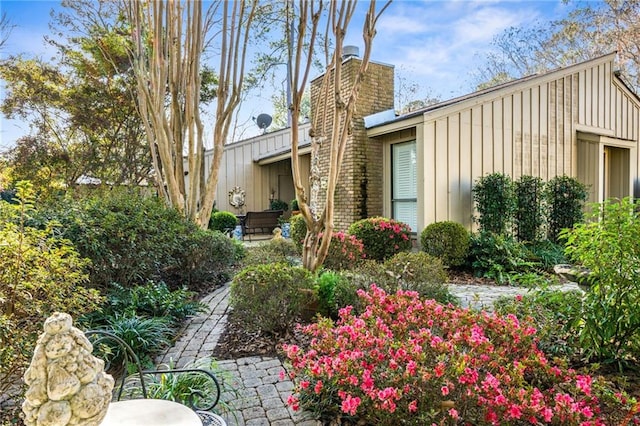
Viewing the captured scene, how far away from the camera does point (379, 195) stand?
29.9 ft

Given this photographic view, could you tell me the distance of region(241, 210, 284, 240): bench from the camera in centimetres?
1298

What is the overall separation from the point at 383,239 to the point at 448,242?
3.89 ft

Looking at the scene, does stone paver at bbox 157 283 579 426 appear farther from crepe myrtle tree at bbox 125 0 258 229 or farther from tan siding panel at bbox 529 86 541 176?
tan siding panel at bbox 529 86 541 176

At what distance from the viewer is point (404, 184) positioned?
8.62 meters

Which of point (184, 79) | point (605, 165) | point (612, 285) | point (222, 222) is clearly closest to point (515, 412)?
point (612, 285)

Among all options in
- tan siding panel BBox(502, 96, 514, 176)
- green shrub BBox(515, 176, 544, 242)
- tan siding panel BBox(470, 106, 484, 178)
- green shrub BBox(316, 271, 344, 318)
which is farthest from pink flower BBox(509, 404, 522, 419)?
tan siding panel BBox(502, 96, 514, 176)

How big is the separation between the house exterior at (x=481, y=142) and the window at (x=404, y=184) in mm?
22

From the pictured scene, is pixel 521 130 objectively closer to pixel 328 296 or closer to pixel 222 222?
A: pixel 328 296

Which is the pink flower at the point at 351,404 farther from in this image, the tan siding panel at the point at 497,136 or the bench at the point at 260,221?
the bench at the point at 260,221

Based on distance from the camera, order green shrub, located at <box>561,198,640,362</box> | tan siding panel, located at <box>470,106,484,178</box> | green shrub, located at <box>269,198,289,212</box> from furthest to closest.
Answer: green shrub, located at <box>269,198,289,212</box> < tan siding panel, located at <box>470,106,484,178</box> < green shrub, located at <box>561,198,640,362</box>

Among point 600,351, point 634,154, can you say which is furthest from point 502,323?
point 634,154

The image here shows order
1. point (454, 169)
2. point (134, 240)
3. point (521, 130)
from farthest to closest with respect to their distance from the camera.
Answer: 1. point (521, 130)
2. point (454, 169)
3. point (134, 240)

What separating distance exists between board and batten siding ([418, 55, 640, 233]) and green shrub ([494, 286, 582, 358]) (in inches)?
166

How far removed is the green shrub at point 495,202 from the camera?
7.78 meters
